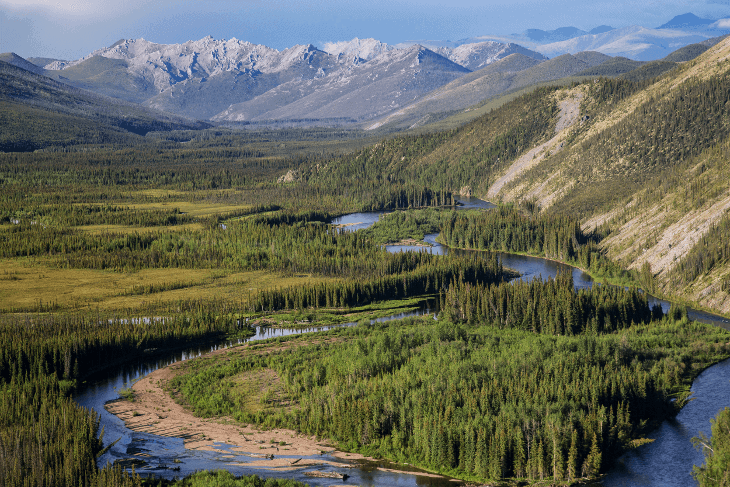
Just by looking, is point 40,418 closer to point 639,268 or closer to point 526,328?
point 526,328

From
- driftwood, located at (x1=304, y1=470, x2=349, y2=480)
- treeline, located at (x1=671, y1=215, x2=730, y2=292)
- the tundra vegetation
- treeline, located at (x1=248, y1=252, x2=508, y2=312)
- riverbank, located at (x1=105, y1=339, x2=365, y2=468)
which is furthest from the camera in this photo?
treeline, located at (x1=248, y1=252, x2=508, y2=312)

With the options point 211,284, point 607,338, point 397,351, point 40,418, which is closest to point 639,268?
point 607,338

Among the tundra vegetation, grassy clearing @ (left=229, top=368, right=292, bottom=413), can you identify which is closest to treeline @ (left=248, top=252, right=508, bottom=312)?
the tundra vegetation

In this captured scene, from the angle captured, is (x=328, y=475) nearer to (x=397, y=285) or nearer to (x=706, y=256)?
(x=397, y=285)

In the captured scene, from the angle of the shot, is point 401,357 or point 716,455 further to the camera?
point 401,357

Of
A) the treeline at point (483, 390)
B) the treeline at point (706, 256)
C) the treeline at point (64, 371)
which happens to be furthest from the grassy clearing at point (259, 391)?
the treeline at point (706, 256)

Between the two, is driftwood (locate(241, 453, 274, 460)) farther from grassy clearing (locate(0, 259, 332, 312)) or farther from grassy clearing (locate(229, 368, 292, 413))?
grassy clearing (locate(0, 259, 332, 312))

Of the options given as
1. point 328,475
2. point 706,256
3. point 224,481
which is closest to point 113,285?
point 328,475
